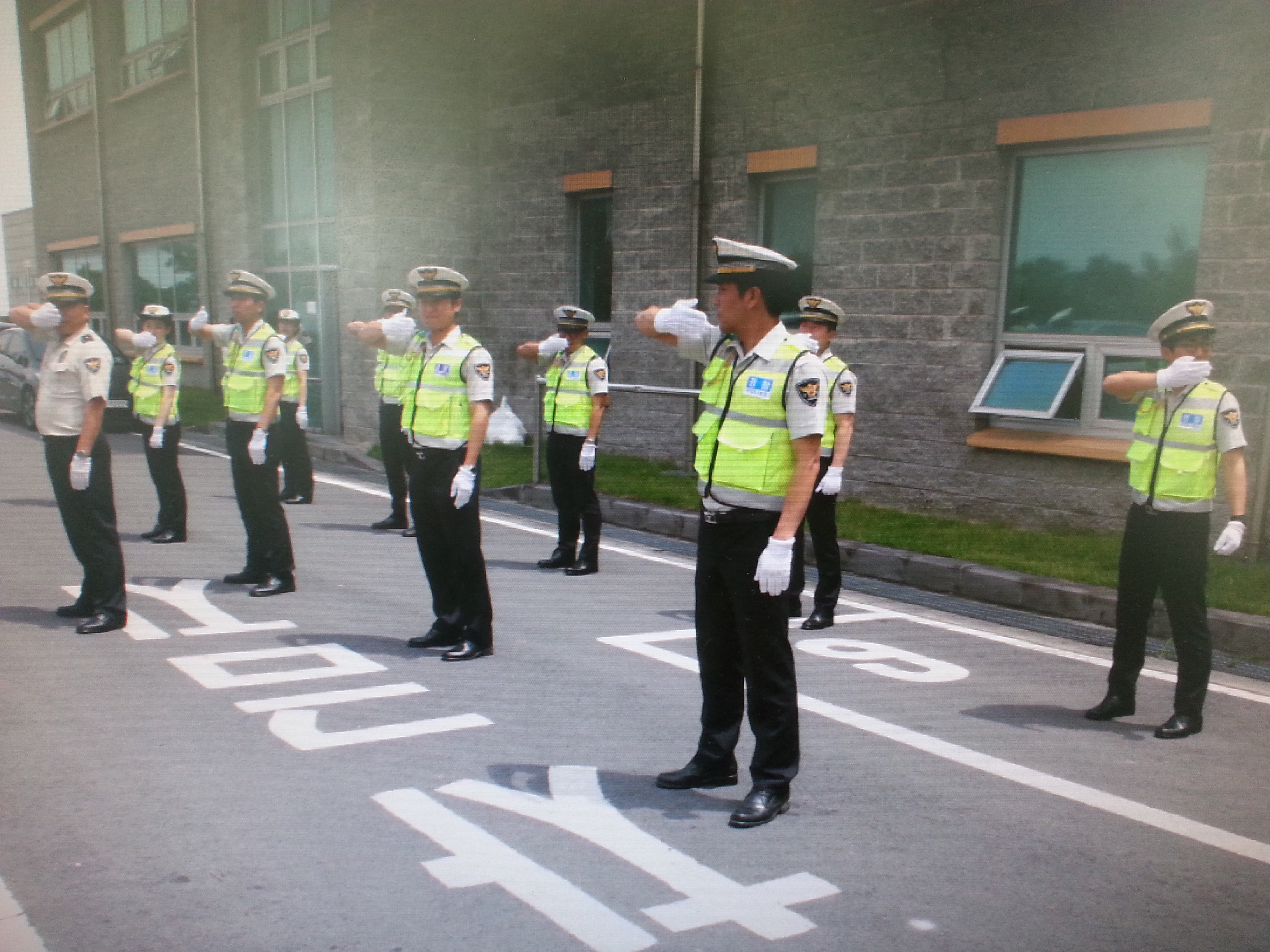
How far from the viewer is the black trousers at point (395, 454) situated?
1027 cm

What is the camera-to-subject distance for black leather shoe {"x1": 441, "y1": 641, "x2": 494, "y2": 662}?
6.12m

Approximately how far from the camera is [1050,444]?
984 cm

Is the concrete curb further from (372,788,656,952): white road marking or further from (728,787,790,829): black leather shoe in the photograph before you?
(372,788,656,952): white road marking

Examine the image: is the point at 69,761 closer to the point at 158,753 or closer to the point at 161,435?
the point at 158,753

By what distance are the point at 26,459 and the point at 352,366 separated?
14.6 ft

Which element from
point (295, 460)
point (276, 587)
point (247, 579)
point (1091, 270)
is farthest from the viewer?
point (295, 460)

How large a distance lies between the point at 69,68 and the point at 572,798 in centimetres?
2745

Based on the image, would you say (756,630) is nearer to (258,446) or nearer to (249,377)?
(258,446)

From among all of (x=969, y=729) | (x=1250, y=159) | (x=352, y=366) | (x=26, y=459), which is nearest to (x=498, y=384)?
(x=352, y=366)

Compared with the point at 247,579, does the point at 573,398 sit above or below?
above

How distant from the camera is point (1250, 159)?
28.0 feet

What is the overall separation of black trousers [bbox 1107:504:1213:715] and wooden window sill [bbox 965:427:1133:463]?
3.88 metres

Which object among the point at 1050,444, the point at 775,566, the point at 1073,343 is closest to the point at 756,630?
the point at 775,566

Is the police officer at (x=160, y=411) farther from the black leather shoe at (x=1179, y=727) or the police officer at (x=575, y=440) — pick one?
the black leather shoe at (x=1179, y=727)
